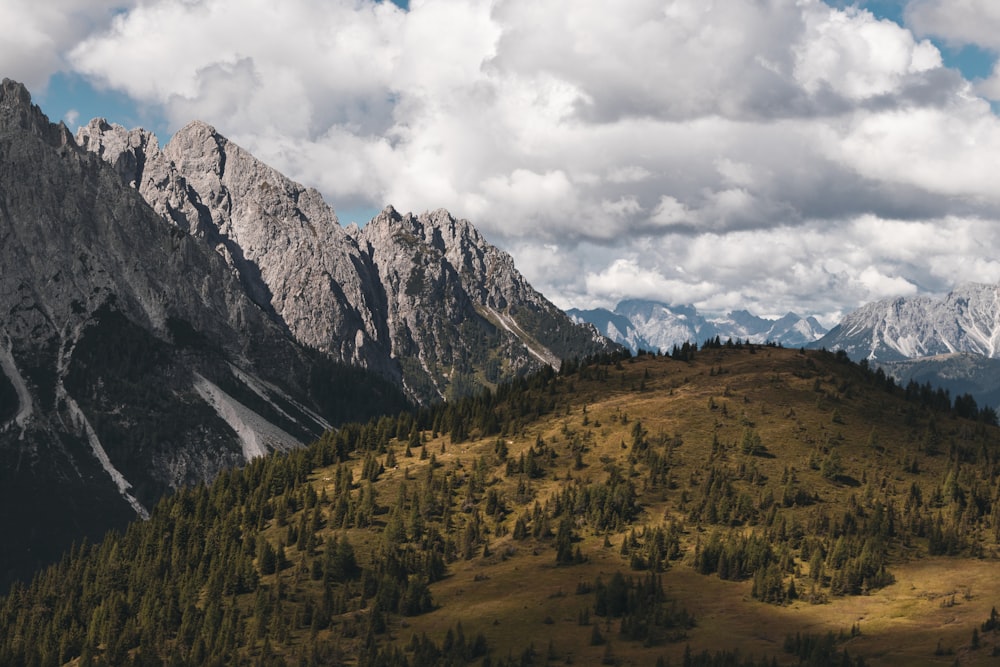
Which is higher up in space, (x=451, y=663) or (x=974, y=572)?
(x=974, y=572)

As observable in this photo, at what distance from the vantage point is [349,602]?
647 feet

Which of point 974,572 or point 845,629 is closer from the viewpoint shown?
point 845,629

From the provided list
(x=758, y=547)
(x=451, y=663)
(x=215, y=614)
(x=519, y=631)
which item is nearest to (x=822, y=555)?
(x=758, y=547)

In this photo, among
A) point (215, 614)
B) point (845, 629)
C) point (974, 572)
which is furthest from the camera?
point (215, 614)

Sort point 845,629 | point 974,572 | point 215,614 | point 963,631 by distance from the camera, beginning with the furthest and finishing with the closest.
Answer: point 215,614 → point 974,572 → point 845,629 → point 963,631

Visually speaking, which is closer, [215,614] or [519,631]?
[519,631]

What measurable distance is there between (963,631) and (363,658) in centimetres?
8912

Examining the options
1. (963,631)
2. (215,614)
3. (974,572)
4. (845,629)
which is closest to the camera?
(963,631)

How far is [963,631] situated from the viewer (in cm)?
15462

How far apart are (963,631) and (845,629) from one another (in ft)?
56.2

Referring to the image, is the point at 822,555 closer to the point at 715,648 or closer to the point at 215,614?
the point at 715,648

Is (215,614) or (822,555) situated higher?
(822,555)

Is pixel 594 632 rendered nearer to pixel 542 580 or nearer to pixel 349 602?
pixel 542 580

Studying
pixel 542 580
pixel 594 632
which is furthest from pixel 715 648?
pixel 542 580
